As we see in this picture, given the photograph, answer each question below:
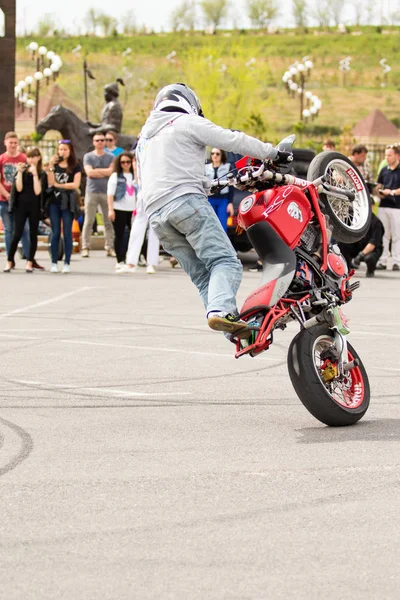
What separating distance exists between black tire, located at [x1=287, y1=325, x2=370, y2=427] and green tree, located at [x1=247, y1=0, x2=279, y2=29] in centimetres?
16973

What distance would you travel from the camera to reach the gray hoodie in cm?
691

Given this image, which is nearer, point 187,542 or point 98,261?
point 187,542

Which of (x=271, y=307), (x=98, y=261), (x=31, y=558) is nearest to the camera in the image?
(x=31, y=558)

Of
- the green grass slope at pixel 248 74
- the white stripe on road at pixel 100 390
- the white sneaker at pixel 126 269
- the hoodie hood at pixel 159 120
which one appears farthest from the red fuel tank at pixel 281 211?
the green grass slope at pixel 248 74

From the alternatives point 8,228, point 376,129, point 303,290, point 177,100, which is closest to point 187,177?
point 177,100

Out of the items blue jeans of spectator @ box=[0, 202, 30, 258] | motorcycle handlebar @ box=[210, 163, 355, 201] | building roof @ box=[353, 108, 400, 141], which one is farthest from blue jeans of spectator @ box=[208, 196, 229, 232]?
building roof @ box=[353, 108, 400, 141]

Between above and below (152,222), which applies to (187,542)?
below

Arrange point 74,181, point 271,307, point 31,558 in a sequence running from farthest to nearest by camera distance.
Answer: point 74,181, point 271,307, point 31,558

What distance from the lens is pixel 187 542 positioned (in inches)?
171

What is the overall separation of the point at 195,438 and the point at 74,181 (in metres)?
11.8

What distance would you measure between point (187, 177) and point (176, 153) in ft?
0.48

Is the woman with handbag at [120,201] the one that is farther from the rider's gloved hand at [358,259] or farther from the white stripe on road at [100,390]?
the white stripe on road at [100,390]

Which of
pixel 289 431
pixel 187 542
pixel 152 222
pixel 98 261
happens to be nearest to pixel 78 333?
pixel 152 222

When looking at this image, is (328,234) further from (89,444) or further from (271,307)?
(89,444)
